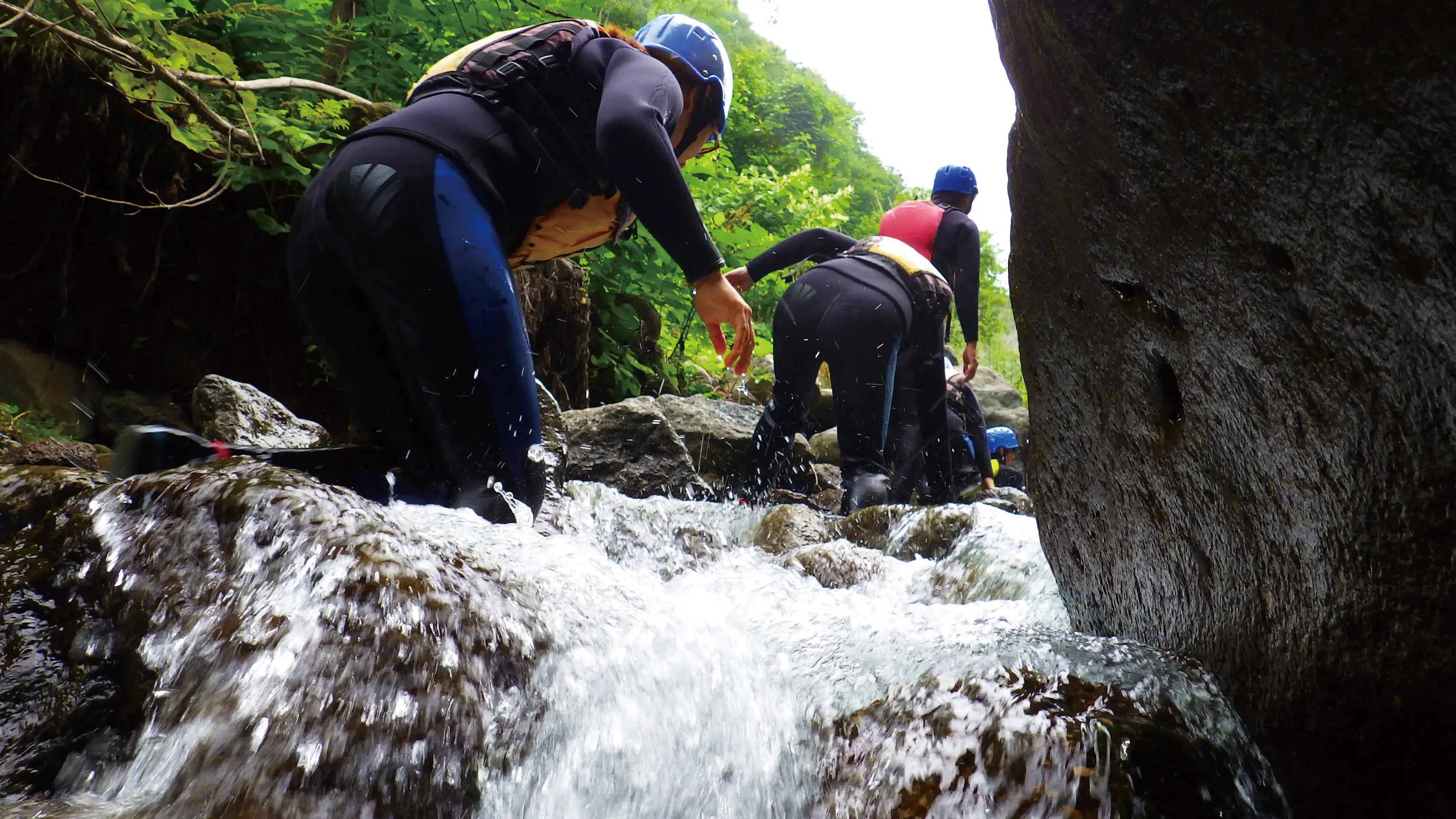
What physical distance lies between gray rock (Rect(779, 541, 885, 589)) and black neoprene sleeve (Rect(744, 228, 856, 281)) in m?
2.03

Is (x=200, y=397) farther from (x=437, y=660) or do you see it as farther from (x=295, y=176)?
(x=437, y=660)

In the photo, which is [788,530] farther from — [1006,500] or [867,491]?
[1006,500]

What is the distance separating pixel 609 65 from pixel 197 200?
260cm

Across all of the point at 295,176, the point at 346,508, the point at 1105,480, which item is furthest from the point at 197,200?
the point at 1105,480

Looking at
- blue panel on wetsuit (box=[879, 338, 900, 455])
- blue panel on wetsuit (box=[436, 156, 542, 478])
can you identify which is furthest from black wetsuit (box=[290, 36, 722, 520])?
blue panel on wetsuit (box=[879, 338, 900, 455])

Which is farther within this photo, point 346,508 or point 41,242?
point 41,242

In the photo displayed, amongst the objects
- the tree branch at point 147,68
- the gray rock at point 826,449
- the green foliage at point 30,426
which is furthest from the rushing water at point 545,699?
the gray rock at point 826,449

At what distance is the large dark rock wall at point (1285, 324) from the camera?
92 cm

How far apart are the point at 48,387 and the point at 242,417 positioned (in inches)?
63.5

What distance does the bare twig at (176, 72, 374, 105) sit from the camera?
380 cm

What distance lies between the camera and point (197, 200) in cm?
398

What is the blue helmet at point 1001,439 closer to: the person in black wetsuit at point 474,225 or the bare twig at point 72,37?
the person in black wetsuit at point 474,225

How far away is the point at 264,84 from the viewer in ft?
13.5

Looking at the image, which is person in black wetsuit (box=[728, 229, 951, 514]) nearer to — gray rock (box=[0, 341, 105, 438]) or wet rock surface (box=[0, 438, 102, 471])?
wet rock surface (box=[0, 438, 102, 471])
